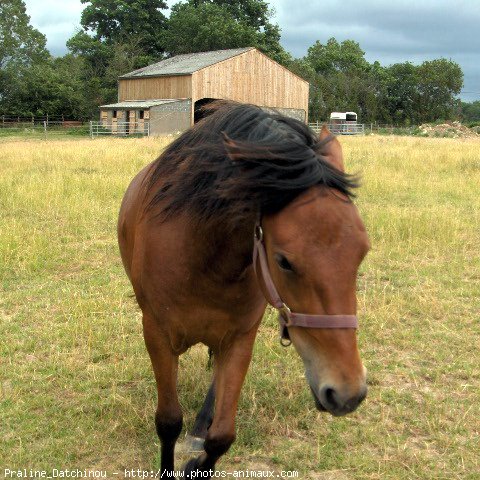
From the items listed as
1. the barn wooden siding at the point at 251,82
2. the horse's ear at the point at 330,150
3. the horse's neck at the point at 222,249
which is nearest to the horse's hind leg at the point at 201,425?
the horse's neck at the point at 222,249

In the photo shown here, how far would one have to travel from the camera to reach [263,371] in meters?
4.12

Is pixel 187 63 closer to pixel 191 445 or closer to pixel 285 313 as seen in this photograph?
pixel 191 445

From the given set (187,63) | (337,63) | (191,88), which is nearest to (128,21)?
(187,63)

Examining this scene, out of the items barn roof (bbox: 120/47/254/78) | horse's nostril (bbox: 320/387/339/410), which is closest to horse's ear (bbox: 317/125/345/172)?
horse's nostril (bbox: 320/387/339/410)

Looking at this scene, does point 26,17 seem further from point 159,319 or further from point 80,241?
point 159,319

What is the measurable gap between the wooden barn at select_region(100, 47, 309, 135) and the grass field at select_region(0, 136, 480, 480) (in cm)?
2991

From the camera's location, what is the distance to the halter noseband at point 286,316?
1812mm

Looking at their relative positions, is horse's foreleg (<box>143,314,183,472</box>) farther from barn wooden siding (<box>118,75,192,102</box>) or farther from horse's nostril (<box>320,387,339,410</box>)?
barn wooden siding (<box>118,75,192,102</box>)

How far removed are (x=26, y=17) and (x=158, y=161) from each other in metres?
59.0

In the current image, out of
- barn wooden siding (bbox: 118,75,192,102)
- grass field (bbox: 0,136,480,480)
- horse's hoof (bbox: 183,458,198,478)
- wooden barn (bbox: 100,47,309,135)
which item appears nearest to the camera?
horse's hoof (bbox: 183,458,198,478)

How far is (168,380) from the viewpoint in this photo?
110 inches

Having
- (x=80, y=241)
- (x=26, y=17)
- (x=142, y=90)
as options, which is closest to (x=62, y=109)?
(x=142, y=90)

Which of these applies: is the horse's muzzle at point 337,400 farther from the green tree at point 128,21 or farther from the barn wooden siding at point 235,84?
the green tree at point 128,21

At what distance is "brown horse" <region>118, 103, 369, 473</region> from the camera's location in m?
1.82
